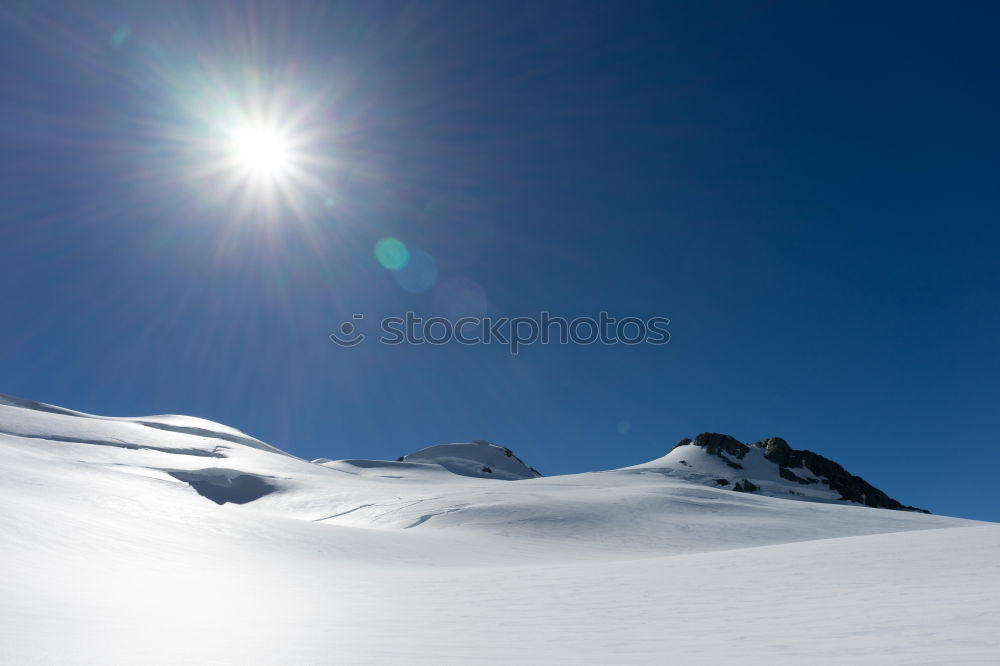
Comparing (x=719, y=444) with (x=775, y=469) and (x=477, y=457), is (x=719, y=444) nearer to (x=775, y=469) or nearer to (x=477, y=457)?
(x=775, y=469)

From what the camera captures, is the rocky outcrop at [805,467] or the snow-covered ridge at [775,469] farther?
the rocky outcrop at [805,467]

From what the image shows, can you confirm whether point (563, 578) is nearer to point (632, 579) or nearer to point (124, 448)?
point (632, 579)

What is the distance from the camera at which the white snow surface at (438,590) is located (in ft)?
19.6

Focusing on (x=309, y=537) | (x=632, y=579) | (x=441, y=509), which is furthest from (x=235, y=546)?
(x=441, y=509)

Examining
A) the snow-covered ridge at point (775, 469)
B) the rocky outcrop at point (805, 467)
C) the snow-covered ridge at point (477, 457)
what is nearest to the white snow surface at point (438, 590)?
the snow-covered ridge at point (775, 469)

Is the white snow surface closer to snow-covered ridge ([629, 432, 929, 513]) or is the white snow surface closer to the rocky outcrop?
snow-covered ridge ([629, 432, 929, 513])

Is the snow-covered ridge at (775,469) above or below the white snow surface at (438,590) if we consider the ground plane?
above

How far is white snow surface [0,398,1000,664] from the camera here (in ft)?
19.6

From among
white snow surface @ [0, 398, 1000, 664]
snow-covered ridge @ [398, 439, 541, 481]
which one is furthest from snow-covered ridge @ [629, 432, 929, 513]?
white snow surface @ [0, 398, 1000, 664]

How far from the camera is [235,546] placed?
57.5ft

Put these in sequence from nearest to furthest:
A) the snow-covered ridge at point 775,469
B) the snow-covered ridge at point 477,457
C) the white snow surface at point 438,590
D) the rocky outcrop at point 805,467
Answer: the white snow surface at point 438,590 → the snow-covered ridge at point 775,469 → the rocky outcrop at point 805,467 → the snow-covered ridge at point 477,457

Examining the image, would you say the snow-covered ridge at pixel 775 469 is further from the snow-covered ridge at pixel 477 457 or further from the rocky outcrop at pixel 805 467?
the snow-covered ridge at pixel 477 457

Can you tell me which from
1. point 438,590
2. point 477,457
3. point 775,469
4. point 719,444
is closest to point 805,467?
point 775,469

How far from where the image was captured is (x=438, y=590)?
12.6m
